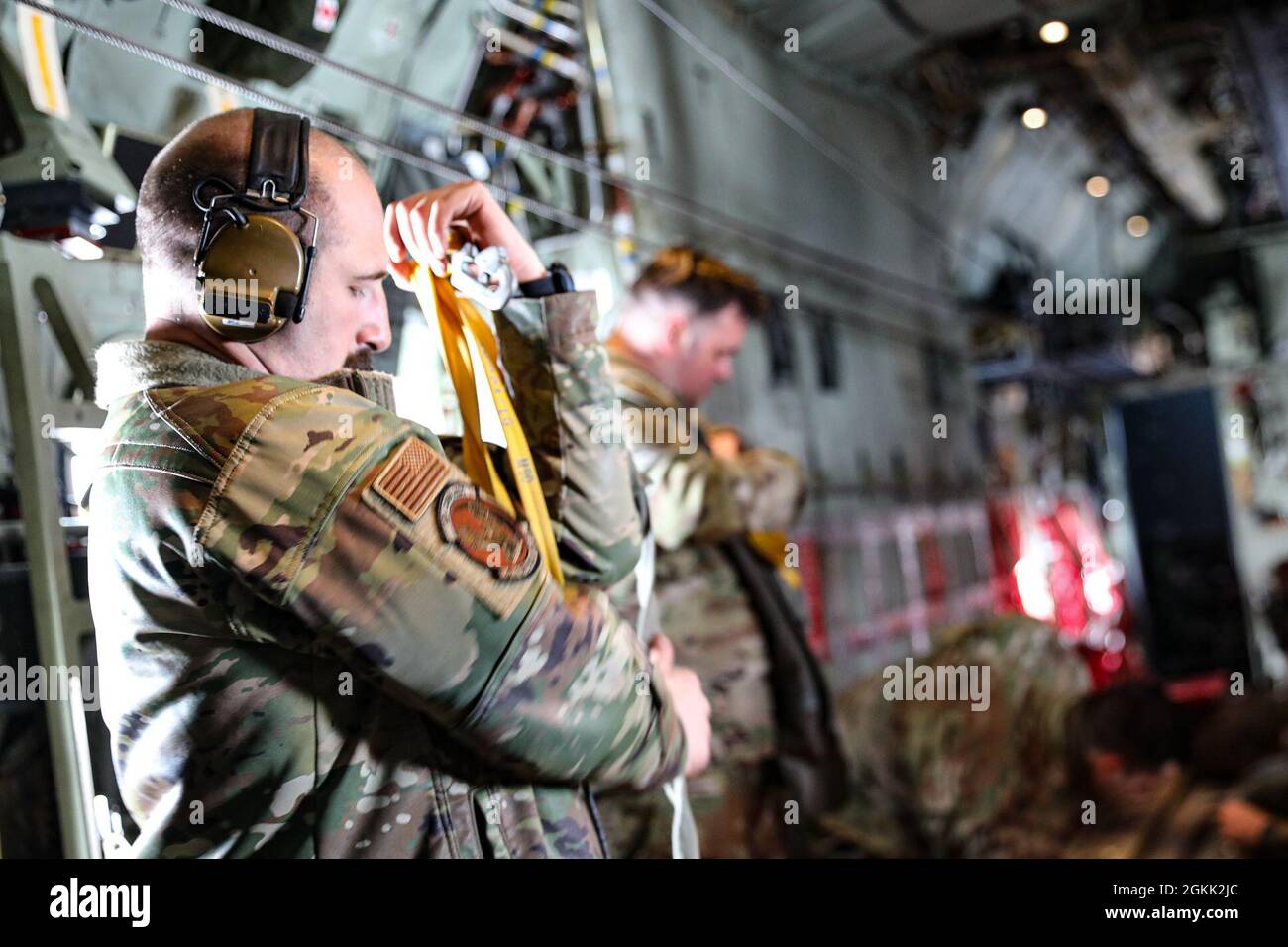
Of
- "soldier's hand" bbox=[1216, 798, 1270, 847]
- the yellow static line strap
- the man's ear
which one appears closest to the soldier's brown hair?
the man's ear

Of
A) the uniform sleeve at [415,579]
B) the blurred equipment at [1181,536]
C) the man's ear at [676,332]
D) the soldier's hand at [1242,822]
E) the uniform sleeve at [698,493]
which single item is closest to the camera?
the uniform sleeve at [415,579]

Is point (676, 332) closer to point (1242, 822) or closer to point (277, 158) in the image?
point (277, 158)

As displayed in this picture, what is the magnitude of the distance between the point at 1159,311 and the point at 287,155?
7.99 feet

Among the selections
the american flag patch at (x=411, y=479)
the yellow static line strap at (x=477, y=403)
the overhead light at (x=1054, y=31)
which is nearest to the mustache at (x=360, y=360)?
the yellow static line strap at (x=477, y=403)

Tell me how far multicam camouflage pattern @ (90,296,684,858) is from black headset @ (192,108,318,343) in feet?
0.20

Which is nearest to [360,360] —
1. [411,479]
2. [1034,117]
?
[411,479]

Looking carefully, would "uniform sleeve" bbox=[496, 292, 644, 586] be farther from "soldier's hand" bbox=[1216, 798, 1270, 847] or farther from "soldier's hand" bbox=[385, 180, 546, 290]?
"soldier's hand" bbox=[1216, 798, 1270, 847]

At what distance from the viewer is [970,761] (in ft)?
8.04

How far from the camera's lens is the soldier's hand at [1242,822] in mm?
2293

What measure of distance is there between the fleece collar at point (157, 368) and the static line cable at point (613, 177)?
0.52m

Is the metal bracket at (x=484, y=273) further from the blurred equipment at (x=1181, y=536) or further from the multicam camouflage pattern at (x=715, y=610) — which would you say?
the blurred equipment at (x=1181, y=536)
